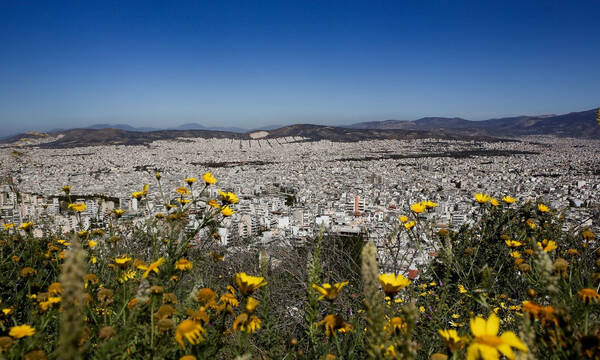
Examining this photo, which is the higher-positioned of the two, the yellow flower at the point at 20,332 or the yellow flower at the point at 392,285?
the yellow flower at the point at 392,285

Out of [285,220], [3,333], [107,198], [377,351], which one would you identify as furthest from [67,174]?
[377,351]

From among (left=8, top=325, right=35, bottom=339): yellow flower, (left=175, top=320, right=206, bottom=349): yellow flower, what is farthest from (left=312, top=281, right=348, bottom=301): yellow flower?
(left=8, top=325, right=35, bottom=339): yellow flower

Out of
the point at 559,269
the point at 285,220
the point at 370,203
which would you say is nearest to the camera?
the point at 559,269

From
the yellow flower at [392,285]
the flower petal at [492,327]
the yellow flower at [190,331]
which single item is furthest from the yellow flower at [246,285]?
the flower petal at [492,327]

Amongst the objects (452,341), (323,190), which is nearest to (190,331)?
(452,341)

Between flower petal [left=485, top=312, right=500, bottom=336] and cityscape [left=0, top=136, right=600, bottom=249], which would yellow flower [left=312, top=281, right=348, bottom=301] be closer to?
flower petal [left=485, top=312, right=500, bottom=336]

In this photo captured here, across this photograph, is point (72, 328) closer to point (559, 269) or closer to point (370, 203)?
point (559, 269)

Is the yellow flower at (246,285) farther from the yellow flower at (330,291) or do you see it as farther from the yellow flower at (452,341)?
the yellow flower at (452,341)

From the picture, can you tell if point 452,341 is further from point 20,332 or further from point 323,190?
point 323,190
